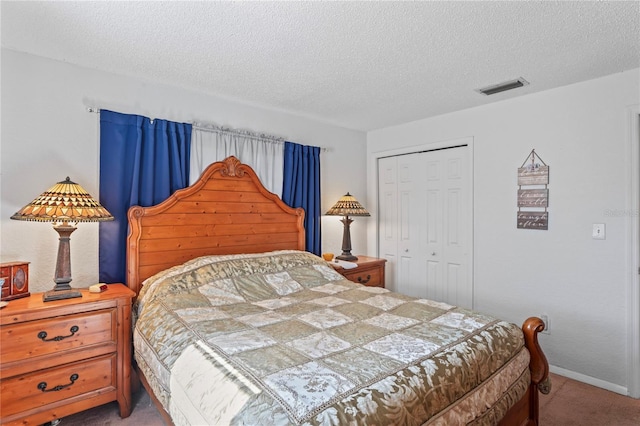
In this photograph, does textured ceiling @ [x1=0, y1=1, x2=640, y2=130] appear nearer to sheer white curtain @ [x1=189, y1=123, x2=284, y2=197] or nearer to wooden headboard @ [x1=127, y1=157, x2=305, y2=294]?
sheer white curtain @ [x1=189, y1=123, x2=284, y2=197]

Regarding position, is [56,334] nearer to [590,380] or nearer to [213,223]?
[213,223]

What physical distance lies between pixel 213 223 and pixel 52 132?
1274 mm

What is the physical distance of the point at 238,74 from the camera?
2.58m

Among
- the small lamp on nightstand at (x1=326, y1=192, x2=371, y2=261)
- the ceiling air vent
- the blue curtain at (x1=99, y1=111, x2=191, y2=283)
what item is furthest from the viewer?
the small lamp on nightstand at (x1=326, y1=192, x2=371, y2=261)

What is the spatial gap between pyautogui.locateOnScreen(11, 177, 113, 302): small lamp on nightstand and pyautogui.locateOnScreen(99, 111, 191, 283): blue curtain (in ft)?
1.17

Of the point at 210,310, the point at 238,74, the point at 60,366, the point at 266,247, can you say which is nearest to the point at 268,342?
the point at 210,310

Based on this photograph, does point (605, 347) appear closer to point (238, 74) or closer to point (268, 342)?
point (268, 342)

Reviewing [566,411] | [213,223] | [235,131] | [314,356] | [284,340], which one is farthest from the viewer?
[235,131]

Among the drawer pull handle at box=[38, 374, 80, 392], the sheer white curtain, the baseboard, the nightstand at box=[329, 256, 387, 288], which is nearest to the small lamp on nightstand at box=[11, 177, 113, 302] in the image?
the drawer pull handle at box=[38, 374, 80, 392]

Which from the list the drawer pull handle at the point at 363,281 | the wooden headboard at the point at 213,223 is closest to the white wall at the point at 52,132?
the wooden headboard at the point at 213,223

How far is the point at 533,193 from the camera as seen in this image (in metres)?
2.95

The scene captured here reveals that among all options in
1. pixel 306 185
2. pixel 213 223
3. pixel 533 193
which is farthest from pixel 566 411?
pixel 213 223

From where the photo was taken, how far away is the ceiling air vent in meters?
2.68

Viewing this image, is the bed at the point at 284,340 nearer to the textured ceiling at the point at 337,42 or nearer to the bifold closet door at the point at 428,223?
the textured ceiling at the point at 337,42
